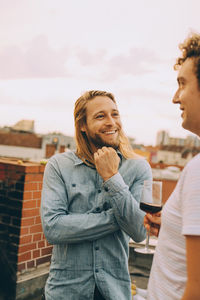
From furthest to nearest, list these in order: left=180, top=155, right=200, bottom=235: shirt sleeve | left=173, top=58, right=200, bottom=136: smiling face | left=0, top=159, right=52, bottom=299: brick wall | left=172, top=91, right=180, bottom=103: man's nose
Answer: left=0, top=159, right=52, bottom=299: brick wall < left=172, top=91, right=180, bottom=103: man's nose < left=173, top=58, right=200, bottom=136: smiling face < left=180, top=155, right=200, bottom=235: shirt sleeve

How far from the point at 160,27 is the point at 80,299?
6.36m

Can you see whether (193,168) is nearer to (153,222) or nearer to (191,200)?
(191,200)

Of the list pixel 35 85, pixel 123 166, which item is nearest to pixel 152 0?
pixel 123 166

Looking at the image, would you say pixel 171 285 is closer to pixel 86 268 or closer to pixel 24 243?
pixel 86 268

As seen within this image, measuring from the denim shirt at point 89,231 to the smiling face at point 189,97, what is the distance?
0.61 meters

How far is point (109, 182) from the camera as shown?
155cm

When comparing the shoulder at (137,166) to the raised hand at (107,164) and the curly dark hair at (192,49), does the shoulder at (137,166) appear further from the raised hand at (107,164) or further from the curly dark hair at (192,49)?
the curly dark hair at (192,49)

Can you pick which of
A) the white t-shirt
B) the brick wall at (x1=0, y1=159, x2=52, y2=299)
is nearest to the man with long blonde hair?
the white t-shirt

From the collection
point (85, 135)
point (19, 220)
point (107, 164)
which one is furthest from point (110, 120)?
point (19, 220)

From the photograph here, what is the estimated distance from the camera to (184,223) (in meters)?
0.85

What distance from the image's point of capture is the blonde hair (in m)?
1.91


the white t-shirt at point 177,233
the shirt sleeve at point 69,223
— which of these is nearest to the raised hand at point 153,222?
the shirt sleeve at point 69,223

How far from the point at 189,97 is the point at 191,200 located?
1.31ft

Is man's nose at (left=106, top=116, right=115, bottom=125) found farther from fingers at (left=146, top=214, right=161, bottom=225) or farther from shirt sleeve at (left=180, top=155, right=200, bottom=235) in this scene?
shirt sleeve at (left=180, top=155, right=200, bottom=235)
